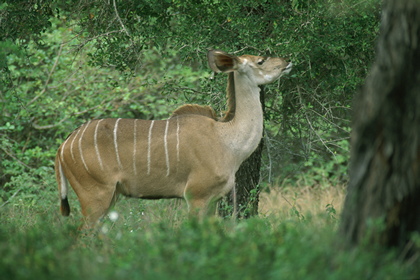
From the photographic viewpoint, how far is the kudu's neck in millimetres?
6316

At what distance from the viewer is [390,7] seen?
3.51 m

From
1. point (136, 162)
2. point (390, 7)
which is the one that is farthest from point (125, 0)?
point (390, 7)

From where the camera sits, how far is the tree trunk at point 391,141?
3391mm

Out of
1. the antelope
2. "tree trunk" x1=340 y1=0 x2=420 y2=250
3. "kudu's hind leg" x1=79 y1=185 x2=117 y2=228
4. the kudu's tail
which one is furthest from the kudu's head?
"tree trunk" x1=340 y1=0 x2=420 y2=250

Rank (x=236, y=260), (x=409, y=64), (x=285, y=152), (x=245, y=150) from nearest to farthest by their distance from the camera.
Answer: (x=236, y=260) < (x=409, y=64) < (x=245, y=150) < (x=285, y=152)

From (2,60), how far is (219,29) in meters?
2.20

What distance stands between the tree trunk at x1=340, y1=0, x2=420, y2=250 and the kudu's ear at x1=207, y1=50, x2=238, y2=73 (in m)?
2.68

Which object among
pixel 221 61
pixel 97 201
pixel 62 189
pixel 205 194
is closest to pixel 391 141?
pixel 205 194

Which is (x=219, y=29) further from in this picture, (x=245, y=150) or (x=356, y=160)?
(x=356, y=160)

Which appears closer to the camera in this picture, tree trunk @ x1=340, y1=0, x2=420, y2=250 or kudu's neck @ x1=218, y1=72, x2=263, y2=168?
tree trunk @ x1=340, y1=0, x2=420, y2=250

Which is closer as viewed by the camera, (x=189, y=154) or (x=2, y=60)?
(x=2, y=60)

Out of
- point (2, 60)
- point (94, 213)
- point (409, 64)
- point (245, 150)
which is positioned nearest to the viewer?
point (409, 64)

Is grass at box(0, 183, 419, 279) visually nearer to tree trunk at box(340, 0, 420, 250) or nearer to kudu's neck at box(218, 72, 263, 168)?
tree trunk at box(340, 0, 420, 250)

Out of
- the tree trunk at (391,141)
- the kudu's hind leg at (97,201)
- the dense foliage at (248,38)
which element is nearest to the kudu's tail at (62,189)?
the kudu's hind leg at (97,201)
